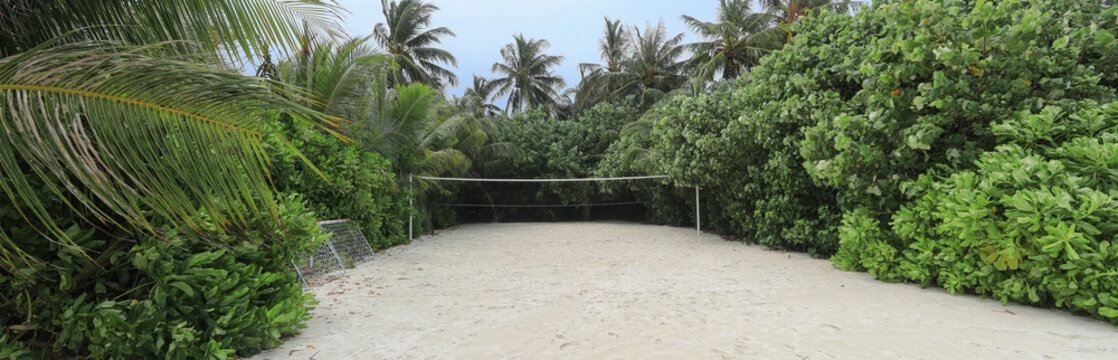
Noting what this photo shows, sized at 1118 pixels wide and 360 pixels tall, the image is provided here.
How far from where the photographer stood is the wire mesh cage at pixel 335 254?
598 centimetres

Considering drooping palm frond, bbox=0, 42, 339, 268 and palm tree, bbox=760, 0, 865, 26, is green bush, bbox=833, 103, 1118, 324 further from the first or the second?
palm tree, bbox=760, 0, 865, 26

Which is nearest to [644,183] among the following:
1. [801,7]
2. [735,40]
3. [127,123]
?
[735,40]

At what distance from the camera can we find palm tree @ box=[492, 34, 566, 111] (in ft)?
84.4

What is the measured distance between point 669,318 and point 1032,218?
2.47 metres

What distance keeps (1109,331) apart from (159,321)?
541cm

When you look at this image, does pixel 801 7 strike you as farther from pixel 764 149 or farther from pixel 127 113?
pixel 127 113

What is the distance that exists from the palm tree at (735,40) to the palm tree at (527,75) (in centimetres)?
858

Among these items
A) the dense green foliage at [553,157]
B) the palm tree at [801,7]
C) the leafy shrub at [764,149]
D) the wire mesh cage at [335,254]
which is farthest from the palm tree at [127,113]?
the palm tree at [801,7]

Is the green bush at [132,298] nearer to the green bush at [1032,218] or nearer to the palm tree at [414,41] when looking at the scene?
the green bush at [1032,218]

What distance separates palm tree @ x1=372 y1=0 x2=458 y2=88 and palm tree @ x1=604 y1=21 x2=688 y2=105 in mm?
7563

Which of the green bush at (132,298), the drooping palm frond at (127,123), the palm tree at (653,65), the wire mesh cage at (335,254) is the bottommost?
the wire mesh cage at (335,254)

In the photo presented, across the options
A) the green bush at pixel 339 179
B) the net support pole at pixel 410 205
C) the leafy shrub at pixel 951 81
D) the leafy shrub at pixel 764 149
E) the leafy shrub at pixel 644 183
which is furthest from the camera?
the leafy shrub at pixel 644 183

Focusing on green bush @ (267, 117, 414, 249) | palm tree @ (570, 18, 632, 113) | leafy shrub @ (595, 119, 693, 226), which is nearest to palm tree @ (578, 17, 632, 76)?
palm tree @ (570, 18, 632, 113)

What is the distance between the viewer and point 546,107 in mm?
26109
